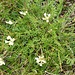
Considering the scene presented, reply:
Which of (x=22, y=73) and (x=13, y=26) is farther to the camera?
(x=13, y=26)

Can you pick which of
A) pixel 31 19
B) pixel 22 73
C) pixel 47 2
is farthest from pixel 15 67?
pixel 47 2

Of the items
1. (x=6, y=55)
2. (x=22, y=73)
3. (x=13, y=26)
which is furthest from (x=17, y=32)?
(x=22, y=73)

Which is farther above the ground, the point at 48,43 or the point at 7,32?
the point at 7,32

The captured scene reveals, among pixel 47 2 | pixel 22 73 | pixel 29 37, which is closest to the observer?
pixel 22 73

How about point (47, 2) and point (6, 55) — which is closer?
point (6, 55)

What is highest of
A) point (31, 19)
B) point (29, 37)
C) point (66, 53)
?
point (31, 19)

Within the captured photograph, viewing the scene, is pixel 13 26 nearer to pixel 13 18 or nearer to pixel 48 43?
pixel 13 18

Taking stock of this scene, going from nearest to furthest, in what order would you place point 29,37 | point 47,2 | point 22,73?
point 22,73
point 29,37
point 47,2

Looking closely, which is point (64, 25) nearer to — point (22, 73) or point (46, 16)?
point (46, 16)

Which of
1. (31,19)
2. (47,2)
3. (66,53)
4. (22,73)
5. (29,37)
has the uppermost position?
(47,2)
